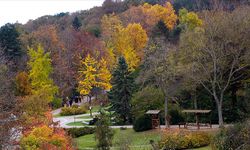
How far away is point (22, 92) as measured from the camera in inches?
2029

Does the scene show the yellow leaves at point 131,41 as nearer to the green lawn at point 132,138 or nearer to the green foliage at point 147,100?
the green foliage at point 147,100

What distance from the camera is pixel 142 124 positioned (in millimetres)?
37969

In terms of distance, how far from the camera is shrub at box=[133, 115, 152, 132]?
37.8 metres

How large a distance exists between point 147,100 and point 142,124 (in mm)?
3568

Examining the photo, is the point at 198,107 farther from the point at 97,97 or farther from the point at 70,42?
the point at 70,42

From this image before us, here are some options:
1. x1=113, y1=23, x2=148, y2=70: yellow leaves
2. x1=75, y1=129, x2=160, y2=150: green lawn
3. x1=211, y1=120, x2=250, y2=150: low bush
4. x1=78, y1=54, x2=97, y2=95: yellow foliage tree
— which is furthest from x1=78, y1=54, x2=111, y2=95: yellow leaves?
x1=211, y1=120, x2=250, y2=150: low bush

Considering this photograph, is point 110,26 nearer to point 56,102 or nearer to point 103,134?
point 56,102

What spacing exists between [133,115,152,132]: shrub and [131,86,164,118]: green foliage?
7.61 feet

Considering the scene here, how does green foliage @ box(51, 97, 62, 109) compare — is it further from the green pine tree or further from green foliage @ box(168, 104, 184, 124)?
green foliage @ box(168, 104, 184, 124)

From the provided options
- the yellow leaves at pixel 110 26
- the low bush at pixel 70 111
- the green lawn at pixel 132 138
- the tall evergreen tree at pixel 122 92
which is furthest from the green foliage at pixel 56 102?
the green lawn at pixel 132 138

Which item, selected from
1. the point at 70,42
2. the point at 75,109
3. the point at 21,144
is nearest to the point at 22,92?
the point at 75,109

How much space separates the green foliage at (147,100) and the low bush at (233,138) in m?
15.1

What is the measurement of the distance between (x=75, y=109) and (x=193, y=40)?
20.7 meters

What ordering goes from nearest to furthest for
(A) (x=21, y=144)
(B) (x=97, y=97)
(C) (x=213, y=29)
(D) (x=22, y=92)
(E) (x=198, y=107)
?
(A) (x=21, y=144), (C) (x=213, y=29), (E) (x=198, y=107), (D) (x=22, y=92), (B) (x=97, y=97)
